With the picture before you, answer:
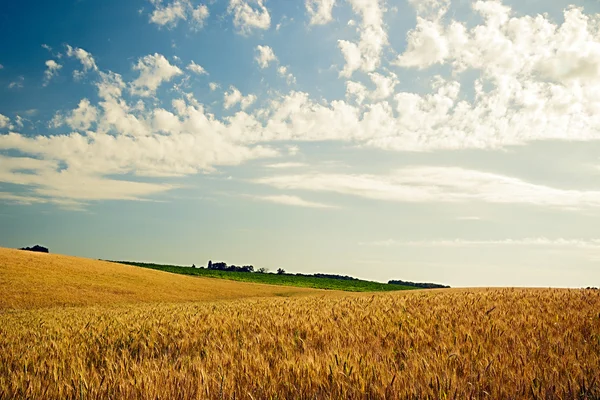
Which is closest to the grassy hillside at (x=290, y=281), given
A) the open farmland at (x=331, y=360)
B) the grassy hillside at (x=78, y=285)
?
the grassy hillside at (x=78, y=285)

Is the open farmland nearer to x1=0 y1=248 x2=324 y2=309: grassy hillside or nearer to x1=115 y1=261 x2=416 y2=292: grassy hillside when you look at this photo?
x1=0 y1=248 x2=324 y2=309: grassy hillside

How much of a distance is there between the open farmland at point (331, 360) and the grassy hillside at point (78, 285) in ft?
91.2

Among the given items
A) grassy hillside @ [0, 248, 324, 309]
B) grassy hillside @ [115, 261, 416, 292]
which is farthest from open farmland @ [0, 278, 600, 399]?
grassy hillside @ [115, 261, 416, 292]

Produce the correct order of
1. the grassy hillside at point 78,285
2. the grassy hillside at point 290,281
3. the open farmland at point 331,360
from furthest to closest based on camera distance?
the grassy hillside at point 290,281
the grassy hillside at point 78,285
the open farmland at point 331,360

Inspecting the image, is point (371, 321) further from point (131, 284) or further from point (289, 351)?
point (131, 284)

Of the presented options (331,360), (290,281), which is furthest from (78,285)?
(290,281)

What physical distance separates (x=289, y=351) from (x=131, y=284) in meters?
42.8

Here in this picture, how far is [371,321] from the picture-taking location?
6.89 meters

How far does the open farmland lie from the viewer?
125 inches

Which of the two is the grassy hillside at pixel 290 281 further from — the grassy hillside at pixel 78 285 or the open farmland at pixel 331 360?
the open farmland at pixel 331 360

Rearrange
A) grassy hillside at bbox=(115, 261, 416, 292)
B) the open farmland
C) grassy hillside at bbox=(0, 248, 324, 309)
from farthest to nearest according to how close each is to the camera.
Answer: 1. grassy hillside at bbox=(115, 261, 416, 292)
2. grassy hillside at bbox=(0, 248, 324, 309)
3. the open farmland

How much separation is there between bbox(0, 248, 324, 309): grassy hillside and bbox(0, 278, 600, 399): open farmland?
27795 mm

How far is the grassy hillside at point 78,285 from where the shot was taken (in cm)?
3140

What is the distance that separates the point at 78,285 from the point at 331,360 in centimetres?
3998
